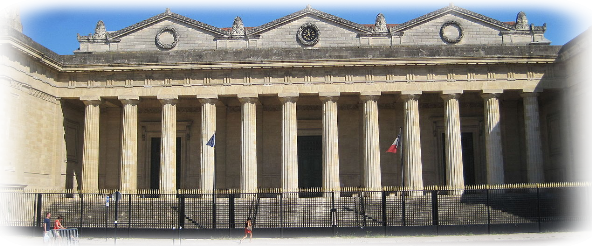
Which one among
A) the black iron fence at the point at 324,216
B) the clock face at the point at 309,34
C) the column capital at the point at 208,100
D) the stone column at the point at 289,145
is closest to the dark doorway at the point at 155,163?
the column capital at the point at 208,100

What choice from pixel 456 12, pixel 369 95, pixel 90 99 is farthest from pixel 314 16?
pixel 90 99

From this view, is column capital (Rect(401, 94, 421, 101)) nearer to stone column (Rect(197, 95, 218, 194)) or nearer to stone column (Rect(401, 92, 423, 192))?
stone column (Rect(401, 92, 423, 192))

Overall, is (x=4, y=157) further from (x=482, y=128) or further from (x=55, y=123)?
(x=482, y=128)

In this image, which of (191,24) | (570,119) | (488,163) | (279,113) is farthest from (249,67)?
(570,119)

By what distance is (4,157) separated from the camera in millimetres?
24406

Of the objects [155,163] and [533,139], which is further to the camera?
[155,163]

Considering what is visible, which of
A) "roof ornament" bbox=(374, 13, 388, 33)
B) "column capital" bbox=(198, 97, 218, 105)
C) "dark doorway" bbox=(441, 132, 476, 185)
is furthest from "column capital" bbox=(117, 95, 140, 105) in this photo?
"dark doorway" bbox=(441, 132, 476, 185)

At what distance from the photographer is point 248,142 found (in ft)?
94.6

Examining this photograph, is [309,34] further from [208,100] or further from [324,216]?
[324,216]

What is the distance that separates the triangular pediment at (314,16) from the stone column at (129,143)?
32.6ft

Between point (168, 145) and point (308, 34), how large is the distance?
11.8 m

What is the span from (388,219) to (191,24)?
19987mm

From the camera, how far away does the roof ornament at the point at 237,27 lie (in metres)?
36.1

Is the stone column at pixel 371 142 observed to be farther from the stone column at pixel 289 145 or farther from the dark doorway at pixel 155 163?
the dark doorway at pixel 155 163
